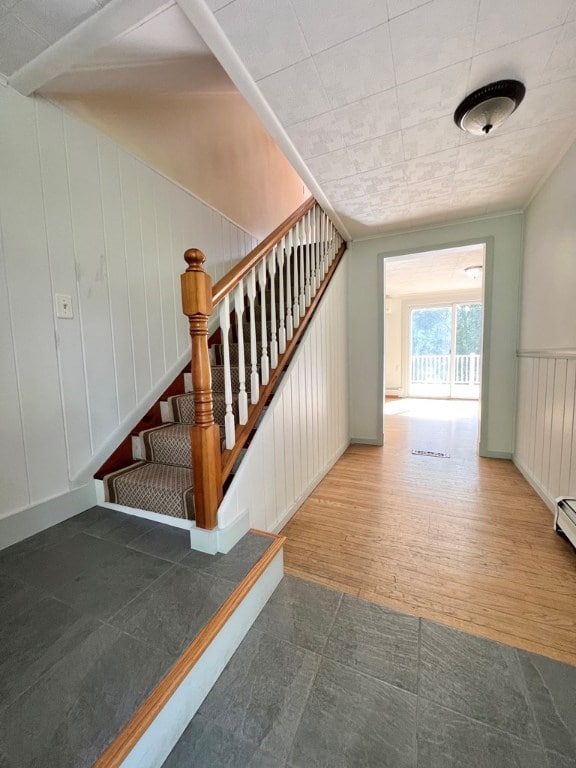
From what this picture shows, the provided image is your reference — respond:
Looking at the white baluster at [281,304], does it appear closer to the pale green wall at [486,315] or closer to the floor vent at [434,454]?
the pale green wall at [486,315]

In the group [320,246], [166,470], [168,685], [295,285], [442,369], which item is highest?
[320,246]

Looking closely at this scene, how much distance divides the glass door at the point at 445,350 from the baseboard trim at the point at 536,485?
13.4 ft

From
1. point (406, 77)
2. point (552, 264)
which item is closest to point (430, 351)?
point (552, 264)

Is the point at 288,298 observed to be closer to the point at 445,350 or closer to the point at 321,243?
the point at 321,243

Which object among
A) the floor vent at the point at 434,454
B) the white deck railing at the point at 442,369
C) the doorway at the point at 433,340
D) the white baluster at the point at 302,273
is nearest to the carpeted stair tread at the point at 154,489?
the white baluster at the point at 302,273

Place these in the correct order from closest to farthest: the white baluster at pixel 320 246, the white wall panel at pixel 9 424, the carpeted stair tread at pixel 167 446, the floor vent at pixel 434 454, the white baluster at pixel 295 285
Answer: the white wall panel at pixel 9 424 → the carpeted stair tread at pixel 167 446 → the white baluster at pixel 295 285 → the white baluster at pixel 320 246 → the floor vent at pixel 434 454

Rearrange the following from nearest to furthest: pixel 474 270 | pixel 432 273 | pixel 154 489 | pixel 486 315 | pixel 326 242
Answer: pixel 154 489
pixel 326 242
pixel 486 315
pixel 474 270
pixel 432 273

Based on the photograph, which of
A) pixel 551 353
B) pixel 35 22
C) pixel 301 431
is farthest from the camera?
pixel 301 431

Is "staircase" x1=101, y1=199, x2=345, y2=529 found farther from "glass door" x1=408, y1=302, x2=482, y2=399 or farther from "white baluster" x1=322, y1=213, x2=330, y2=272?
"glass door" x1=408, y1=302, x2=482, y2=399

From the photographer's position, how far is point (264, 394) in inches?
63.7

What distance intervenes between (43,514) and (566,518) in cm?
263

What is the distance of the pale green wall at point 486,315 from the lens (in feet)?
8.78

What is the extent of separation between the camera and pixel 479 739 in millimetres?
773

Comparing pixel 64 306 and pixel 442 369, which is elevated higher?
pixel 64 306
